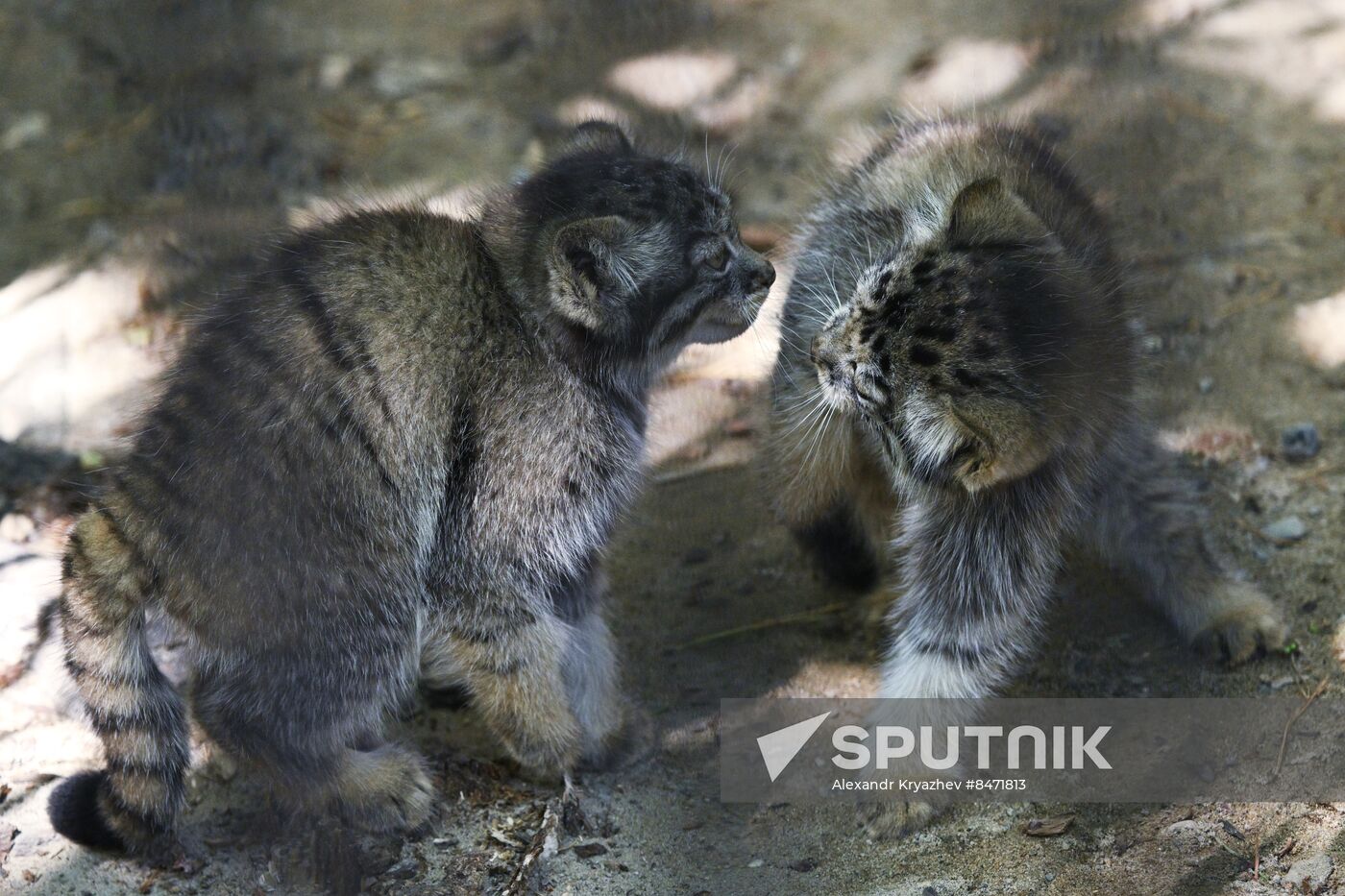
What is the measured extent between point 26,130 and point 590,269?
183 inches

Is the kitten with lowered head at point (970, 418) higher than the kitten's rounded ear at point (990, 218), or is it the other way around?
the kitten's rounded ear at point (990, 218)

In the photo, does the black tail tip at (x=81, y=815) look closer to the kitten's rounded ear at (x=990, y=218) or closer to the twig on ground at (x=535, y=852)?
the twig on ground at (x=535, y=852)

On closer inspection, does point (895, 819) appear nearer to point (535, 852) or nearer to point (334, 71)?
point (535, 852)

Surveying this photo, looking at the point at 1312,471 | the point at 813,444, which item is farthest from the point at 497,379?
the point at 1312,471

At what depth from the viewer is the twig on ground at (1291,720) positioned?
13.3ft

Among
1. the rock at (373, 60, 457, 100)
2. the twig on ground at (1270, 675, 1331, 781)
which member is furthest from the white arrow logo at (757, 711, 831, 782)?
the rock at (373, 60, 457, 100)

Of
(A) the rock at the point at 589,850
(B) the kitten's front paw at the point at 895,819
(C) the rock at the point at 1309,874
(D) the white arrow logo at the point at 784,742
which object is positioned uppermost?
(A) the rock at the point at 589,850

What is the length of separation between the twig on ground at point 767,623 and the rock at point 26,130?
16.1ft

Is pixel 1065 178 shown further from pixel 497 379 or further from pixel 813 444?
pixel 497 379

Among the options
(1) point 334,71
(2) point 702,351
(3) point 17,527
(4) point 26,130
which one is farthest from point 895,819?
(4) point 26,130

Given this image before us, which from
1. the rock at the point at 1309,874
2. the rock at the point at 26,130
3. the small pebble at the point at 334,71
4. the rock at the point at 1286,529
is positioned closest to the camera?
the rock at the point at 1309,874

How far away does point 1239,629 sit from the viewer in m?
4.57

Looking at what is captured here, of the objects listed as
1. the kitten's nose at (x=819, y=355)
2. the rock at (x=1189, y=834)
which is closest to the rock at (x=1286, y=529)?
the rock at (x=1189, y=834)

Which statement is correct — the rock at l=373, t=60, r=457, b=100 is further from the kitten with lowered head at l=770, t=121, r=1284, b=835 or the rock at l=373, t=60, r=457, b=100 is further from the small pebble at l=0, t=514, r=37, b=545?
the small pebble at l=0, t=514, r=37, b=545
